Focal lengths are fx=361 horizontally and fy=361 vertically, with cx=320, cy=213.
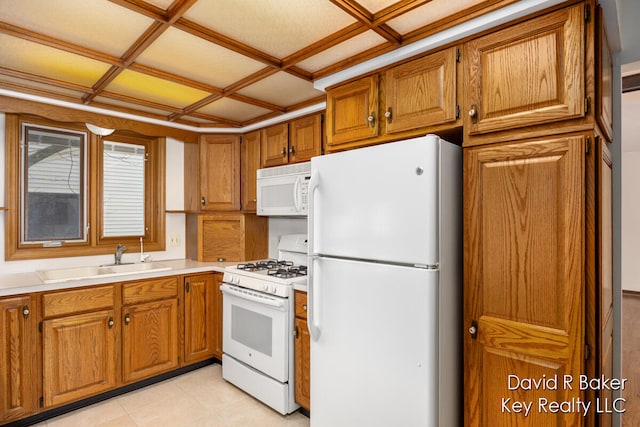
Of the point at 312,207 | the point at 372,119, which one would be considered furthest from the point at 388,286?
the point at 372,119

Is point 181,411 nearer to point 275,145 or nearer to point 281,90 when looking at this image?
point 275,145

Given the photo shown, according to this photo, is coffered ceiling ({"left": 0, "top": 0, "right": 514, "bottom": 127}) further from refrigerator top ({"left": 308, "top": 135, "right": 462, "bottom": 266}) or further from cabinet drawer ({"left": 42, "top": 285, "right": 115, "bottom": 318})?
cabinet drawer ({"left": 42, "top": 285, "right": 115, "bottom": 318})

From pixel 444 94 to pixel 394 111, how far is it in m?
0.30

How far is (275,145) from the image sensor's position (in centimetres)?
324

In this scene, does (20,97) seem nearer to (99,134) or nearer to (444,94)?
(99,134)

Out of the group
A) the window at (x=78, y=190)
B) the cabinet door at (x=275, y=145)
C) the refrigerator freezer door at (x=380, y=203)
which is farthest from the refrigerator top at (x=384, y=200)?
the window at (x=78, y=190)

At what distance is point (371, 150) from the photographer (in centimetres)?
182

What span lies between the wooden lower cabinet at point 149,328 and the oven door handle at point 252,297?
453 millimetres

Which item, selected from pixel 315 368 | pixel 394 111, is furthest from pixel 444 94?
pixel 315 368

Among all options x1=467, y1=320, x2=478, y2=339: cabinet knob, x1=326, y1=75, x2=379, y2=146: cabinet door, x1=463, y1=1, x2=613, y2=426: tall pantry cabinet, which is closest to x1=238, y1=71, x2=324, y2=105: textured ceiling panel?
x1=326, y1=75, x2=379, y2=146: cabinet door

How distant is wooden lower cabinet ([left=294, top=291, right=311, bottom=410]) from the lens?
2412mm

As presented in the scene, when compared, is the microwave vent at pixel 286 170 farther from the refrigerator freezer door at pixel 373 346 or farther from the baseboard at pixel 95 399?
the baseboard at pixel 95 399

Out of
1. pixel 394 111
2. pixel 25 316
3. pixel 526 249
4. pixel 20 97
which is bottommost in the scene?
pixel 25 316

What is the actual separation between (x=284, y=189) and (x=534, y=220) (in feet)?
6.30
